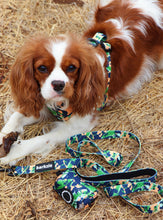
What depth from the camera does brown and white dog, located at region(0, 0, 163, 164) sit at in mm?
2299

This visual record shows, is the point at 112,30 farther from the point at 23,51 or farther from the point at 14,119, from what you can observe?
the point at 14,119

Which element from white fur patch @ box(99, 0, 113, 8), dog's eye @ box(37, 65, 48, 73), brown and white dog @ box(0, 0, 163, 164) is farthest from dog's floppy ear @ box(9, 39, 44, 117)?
white fur patch @ box(99, 0, 113, 8)

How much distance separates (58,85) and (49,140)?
767 millimetres

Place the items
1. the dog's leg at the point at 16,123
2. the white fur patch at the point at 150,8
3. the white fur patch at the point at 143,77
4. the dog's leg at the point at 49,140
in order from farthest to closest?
the white fur patch at the point at 143,77 → the white fur patch at the point at 150,8 → the dog's leg at the point at 16,123 → the dog's leg at the point at 49,140

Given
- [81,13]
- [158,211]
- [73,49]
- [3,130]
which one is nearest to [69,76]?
[73,49]

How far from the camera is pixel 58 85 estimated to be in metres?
2.19

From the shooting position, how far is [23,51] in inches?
95.9

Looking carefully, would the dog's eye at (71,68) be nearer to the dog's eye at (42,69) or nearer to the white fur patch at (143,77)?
the dog's eye at (42,69)

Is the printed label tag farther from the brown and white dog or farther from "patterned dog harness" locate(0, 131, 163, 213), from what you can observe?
the brown and white dog

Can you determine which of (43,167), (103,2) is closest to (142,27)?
(103,2)

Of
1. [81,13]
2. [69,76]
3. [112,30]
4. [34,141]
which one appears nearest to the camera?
[69,76]

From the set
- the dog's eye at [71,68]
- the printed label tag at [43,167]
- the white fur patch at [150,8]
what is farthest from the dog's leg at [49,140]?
the white fur patch at [150,8]

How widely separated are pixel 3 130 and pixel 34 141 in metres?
0.35

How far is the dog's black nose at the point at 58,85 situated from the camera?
2180 millimetres
